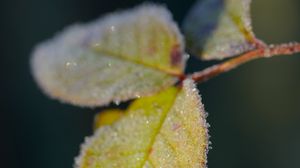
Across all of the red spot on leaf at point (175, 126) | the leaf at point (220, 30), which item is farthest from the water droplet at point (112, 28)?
the red spot on leaf at point (175, 126)

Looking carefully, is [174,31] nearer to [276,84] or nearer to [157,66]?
[157,66]

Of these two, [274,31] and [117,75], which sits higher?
[117,75]

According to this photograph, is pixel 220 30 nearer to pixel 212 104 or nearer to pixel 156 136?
pixel 156 136

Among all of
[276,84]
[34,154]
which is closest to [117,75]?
[276,84]

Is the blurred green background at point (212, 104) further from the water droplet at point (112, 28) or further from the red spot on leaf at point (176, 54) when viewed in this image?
the red spot on leaf at point (176, 54)

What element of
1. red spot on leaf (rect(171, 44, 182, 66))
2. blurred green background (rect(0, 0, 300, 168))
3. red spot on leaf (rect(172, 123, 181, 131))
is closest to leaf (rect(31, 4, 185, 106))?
red spot on leaf (rect(171, 44, 182, 66))

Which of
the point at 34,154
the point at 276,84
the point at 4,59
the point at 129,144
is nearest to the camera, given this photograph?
the point at 129,144

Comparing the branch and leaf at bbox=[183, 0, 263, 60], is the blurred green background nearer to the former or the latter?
leaf at bbox=[183, 0, 263, 60]
